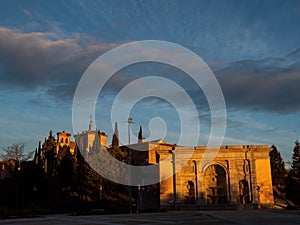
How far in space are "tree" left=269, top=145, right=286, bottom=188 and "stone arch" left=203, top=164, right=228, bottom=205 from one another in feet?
58.2

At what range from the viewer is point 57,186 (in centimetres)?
5212

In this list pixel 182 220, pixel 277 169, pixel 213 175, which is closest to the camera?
pixel 182 220

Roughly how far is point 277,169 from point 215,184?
20982 mm

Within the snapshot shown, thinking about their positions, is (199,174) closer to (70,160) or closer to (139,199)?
(139,199)

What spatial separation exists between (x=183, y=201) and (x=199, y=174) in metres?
4.49

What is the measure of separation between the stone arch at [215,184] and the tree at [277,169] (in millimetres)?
17736

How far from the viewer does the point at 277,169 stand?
2625 inches

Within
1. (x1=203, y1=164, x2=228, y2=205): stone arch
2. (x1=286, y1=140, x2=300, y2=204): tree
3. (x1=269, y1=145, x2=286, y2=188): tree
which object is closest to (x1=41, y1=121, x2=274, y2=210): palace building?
(x1=203, y1=164, x2=228, y2=205): stone arch

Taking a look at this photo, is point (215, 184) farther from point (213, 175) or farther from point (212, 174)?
point (212, 174)

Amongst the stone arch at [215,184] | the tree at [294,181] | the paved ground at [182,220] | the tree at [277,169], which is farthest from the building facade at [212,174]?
the paved ground at [182,220]

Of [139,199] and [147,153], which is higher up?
[147,153]

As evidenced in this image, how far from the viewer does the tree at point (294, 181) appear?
45.1m

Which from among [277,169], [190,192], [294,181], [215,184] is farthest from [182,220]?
[277,169]

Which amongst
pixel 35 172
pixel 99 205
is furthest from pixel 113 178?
pixel 35 172
